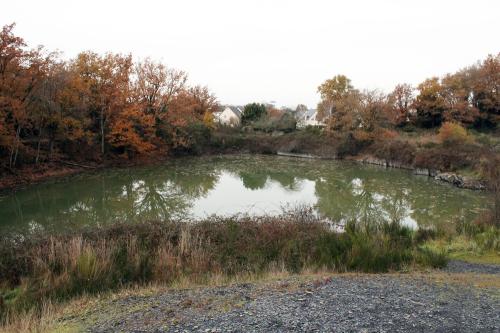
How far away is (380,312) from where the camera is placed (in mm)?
4734

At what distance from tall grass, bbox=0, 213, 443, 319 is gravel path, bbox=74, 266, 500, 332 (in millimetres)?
1389

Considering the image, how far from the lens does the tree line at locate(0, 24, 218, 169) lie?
21.4 m

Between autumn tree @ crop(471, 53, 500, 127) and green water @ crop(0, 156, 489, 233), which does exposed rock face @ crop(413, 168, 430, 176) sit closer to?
green water @ crop(0, 156, 489, 233)

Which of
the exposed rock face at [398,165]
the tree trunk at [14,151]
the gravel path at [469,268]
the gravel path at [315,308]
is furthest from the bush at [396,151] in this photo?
the tree trunk at [14,151]

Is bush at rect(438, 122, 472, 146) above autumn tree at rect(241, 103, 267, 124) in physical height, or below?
below

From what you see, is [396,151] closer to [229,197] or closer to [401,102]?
[401,102]

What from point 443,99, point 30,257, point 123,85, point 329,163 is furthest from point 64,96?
point 443,99

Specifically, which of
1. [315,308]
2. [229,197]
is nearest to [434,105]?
[229,197]

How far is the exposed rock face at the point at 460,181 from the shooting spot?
22266 millimetres

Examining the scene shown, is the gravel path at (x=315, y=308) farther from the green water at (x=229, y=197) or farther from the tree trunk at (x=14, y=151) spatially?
the tree trunk at (x=14, y=151)

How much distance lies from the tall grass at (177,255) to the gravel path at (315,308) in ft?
4.56

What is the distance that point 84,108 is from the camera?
26.2 meters

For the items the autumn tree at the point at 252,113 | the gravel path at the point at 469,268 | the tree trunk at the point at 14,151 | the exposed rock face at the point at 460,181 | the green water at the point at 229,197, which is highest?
the autumn tree at the point at 252,113

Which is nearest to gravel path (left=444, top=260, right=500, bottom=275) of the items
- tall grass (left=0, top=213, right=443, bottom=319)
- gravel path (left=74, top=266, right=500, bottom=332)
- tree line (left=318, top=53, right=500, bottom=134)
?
tall grass (left=0, top=213, right=443, bottom=319)
